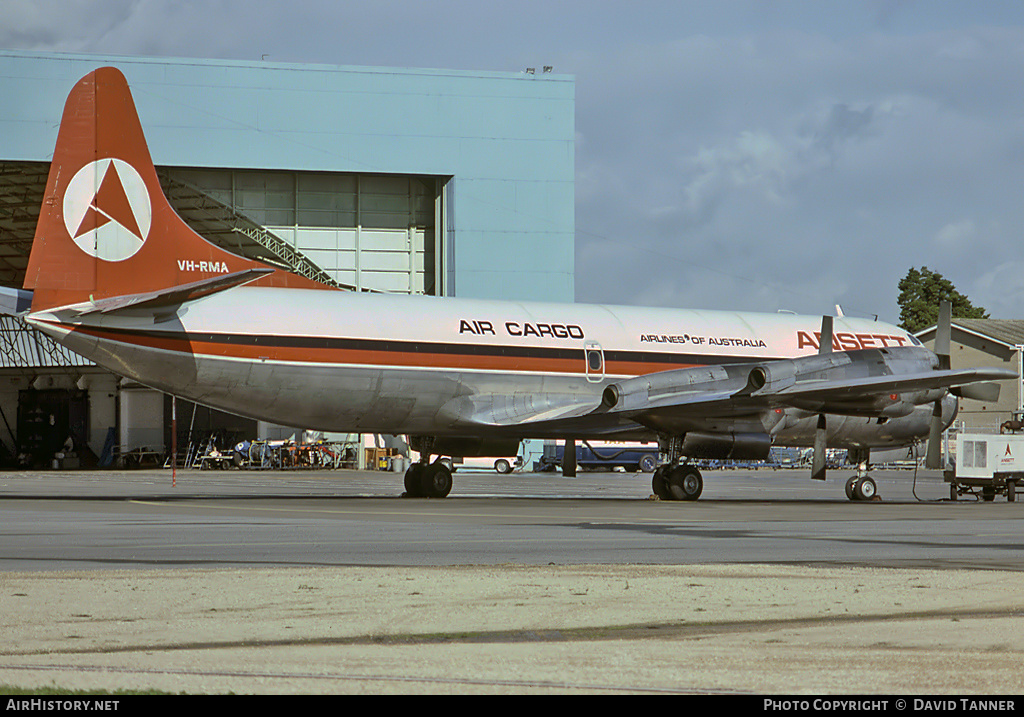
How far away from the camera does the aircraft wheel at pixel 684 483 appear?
971 inches

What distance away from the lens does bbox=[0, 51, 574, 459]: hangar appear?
1852 inches

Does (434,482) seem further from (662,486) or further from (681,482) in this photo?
(681,482)

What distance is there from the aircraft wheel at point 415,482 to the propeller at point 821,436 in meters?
8.60

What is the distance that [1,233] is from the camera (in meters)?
57.4

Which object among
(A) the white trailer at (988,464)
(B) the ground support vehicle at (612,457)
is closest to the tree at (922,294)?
(B) the ground support vehicle at (612,457)

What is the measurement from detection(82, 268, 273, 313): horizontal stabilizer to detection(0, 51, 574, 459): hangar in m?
28.1

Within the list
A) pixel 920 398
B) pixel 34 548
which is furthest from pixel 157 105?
pixel 34 548

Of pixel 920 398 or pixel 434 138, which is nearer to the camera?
pixel 920 398

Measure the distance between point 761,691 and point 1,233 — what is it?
59.7m

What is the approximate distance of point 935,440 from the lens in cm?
2417

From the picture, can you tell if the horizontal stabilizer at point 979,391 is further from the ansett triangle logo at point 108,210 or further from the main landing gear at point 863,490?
the ansett triangle logo at point 108,210

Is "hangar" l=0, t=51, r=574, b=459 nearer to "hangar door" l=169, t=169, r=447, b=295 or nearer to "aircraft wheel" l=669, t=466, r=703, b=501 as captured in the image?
"hangar door" l=169, t=169, r=447, b=295

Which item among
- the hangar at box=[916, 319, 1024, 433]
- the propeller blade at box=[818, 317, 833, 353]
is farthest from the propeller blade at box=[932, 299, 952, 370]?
the hangar at box=[916, 319, 1024, 433]
